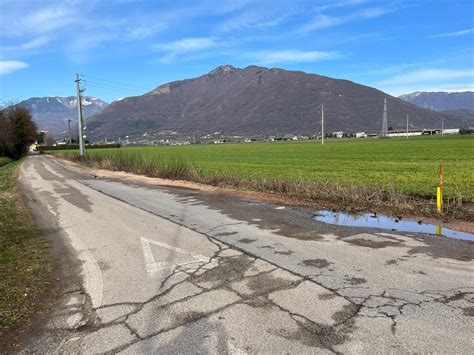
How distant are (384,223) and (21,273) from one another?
25.3ft

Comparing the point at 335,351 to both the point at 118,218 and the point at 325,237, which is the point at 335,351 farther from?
the point at 118,218

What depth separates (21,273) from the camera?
257 inches

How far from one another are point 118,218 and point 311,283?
7.21 meters

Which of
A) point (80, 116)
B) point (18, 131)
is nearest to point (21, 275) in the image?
point (80, 116)

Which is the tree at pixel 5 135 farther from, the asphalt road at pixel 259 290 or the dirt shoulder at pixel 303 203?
the asphalt road at pixel 259 290

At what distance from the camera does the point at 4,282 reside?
6.05 metres

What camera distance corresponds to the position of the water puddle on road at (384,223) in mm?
8839

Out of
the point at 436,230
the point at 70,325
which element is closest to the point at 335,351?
the point at 70,325

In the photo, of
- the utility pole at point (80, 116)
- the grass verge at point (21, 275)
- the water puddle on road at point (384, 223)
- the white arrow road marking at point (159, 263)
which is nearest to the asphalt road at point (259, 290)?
the white arrow road marking at point (159, 263)

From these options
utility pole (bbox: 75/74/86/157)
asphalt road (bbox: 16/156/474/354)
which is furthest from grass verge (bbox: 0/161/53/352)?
utility pole (bbox: 75/74/86/157)

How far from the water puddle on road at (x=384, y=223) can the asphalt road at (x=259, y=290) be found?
2.07ft

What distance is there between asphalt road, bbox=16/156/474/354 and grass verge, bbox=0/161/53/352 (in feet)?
0.97

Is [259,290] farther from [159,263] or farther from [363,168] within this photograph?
[363,168]

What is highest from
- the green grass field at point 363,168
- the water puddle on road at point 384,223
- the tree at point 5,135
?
the tree at point 5,135
